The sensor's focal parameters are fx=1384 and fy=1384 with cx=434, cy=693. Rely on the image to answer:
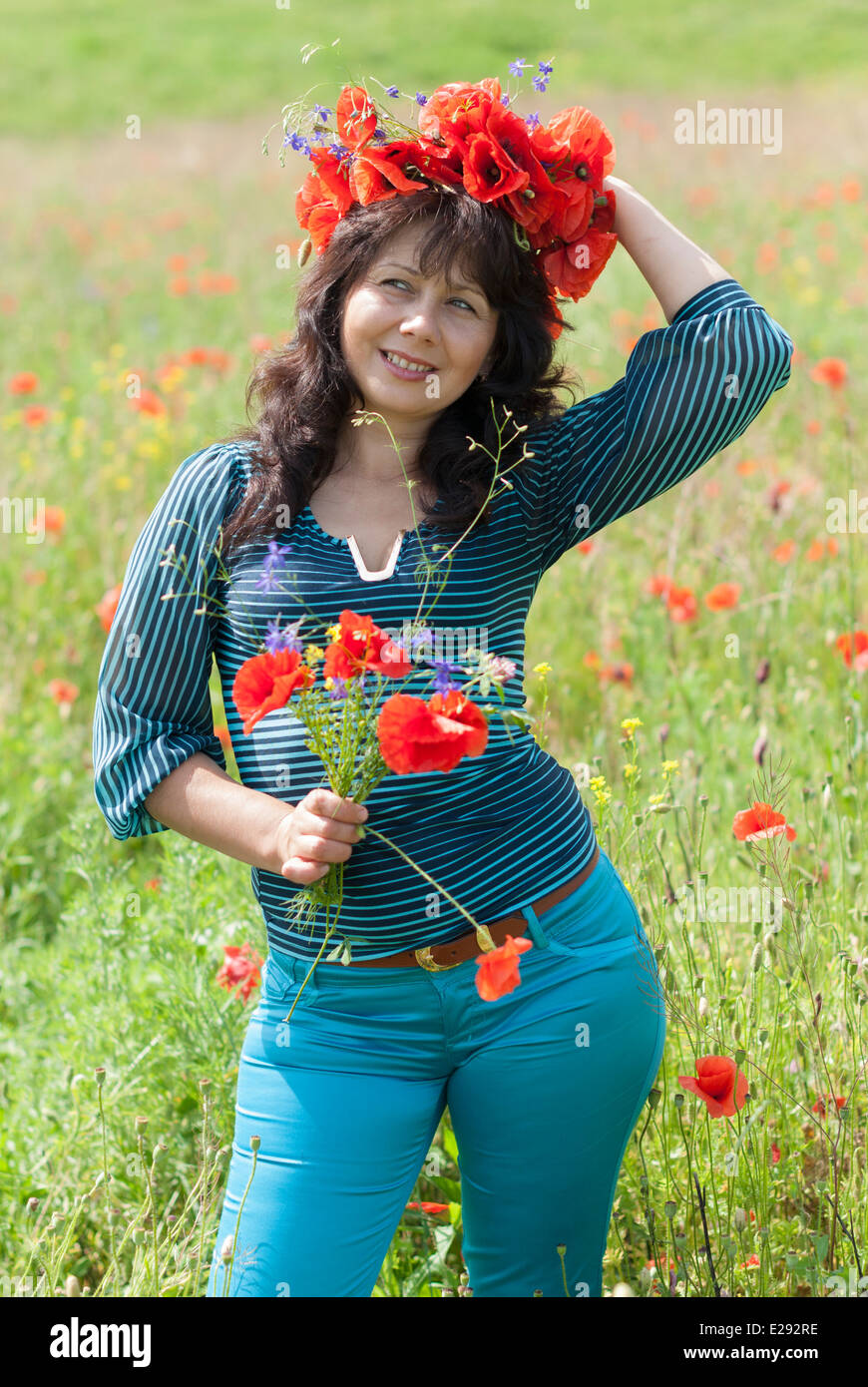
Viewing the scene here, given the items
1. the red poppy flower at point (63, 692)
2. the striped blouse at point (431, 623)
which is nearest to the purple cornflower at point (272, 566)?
the striped blouse at point (431, 623)

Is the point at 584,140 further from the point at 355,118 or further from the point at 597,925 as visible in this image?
the point at 597,925

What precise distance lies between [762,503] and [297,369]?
2.06 m

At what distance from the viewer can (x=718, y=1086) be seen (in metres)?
1.64

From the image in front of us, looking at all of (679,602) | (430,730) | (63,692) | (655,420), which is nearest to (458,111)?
(655,420)

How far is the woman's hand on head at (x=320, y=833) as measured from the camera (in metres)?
1.46

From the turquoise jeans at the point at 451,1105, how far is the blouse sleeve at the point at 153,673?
0.99ft

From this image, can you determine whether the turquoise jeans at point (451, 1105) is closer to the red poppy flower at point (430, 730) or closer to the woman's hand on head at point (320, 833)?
the woman's hand on head at point (320, 833)

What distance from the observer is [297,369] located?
196 centimetres

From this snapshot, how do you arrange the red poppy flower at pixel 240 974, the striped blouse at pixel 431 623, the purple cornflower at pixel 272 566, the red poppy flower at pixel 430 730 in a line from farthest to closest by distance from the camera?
the red poppy flower at pixel 240 974, the striped blouse at pixel 431 623, the purple cornflower at pixel 272 566, the red poppy flower at pixel 430 730

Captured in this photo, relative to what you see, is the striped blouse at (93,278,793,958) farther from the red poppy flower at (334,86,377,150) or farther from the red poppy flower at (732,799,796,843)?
the red poppy flower at (334,86,377,150)

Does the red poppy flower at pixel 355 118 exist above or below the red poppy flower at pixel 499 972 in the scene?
above

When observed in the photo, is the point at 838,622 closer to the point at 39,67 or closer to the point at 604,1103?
the point at 604,1103

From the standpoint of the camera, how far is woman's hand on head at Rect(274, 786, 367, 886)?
1.46 meters

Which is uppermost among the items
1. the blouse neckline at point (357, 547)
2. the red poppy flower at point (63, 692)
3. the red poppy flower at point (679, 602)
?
the red poppy flower at point (679, 602)
